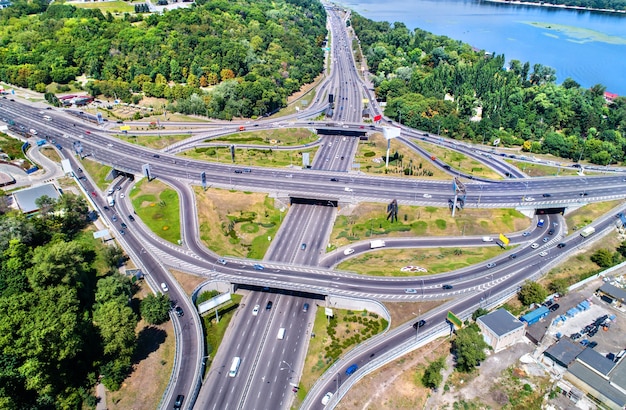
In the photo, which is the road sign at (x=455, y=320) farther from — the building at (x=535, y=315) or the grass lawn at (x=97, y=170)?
the grass lawn at (x=97, y=170)

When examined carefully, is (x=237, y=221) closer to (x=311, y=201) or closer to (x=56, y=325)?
(x=311, y=201)

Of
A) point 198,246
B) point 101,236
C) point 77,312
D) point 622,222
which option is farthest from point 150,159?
point 622,222

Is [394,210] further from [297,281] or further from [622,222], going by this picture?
[622,222]

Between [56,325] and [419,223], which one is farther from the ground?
[56,325]

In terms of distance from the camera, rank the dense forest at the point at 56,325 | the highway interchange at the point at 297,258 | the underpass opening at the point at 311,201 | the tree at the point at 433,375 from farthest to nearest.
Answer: the underpass opening at the point at 311,201 → the highway interchange at the point at 297,258 → the tree at the point at 433,375 → the dense forest at the point at 56,325

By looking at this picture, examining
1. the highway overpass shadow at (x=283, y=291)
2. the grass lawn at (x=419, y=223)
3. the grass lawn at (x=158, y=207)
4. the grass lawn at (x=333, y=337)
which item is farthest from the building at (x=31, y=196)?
the grass lawn at (x=333, y=337)

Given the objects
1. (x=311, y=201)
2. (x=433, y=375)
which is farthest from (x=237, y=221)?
(x=433, y=375)
